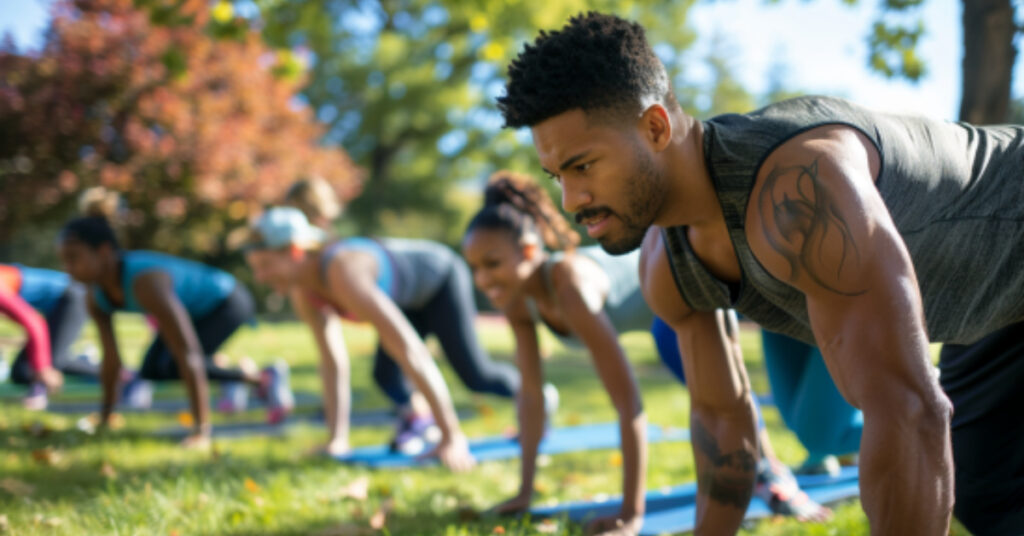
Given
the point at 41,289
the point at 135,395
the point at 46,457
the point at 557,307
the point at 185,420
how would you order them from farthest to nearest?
the point at 41,289
the point at 135,395
the point at 185,420
the point at 46,457
the point at 557,307

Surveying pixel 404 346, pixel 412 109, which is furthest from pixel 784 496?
pixel 412 109

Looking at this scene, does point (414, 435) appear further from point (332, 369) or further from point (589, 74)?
point (589, 74)

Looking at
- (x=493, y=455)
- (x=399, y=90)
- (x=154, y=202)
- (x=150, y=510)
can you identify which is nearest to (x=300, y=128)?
(x=154, y=202)

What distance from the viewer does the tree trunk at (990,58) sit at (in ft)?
17.6

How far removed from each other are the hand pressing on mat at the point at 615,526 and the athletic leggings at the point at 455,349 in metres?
2.54

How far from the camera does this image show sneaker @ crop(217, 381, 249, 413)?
726 cm

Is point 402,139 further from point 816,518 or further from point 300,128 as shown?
point 816,518

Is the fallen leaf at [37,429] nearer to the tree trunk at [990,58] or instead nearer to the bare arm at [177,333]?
the bare arm at [177,333]

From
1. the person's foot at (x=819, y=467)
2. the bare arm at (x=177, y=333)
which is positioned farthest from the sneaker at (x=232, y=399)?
the person's foot at (x=819, y=467)

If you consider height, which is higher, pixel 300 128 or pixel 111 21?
pixel 111 21

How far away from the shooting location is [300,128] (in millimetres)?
17156

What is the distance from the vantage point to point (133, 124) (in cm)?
1423

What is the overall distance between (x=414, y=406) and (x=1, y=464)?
266 cm

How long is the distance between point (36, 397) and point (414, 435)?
3.84 m
